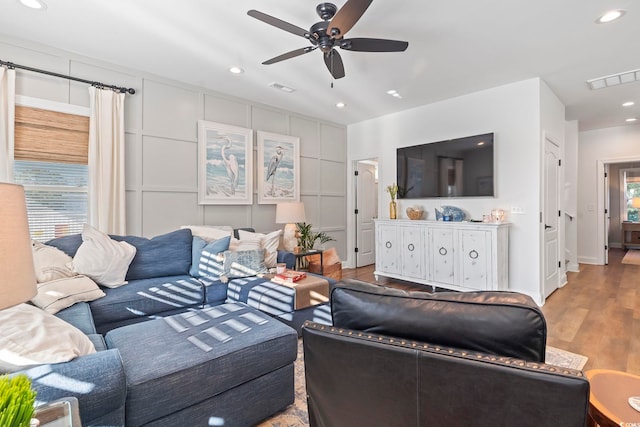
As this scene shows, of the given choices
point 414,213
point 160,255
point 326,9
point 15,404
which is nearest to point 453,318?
point 15,404

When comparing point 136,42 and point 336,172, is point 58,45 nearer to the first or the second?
point 136,42

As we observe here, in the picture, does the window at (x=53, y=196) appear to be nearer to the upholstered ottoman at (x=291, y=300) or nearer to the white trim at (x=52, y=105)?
the white trim at (x=52, y=105)

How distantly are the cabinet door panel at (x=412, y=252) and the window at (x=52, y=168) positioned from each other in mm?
4067

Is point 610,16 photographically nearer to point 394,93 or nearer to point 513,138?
point 513,138

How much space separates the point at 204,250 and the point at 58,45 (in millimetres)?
2522

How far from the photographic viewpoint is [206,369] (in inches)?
58.2

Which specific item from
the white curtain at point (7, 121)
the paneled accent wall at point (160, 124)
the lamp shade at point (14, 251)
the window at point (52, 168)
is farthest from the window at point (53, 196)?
the lamp shade at point (14, 251)

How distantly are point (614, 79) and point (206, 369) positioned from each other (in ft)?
17.5

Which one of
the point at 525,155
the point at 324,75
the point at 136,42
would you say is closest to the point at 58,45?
the point at 136,42

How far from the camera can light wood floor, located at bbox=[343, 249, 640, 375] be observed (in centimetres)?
249

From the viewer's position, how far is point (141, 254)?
313 centimetres

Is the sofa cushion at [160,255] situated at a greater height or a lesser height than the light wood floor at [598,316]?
greater

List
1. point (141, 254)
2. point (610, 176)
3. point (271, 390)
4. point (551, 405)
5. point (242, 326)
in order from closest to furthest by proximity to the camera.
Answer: point (551, 405)
point (271, 390)
point (242, 326)
point (141, 254)
point (610, 176)

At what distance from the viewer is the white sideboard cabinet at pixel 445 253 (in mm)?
3758
